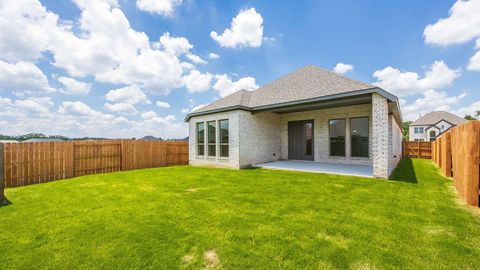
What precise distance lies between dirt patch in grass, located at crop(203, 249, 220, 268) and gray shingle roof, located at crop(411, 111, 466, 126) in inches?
2035

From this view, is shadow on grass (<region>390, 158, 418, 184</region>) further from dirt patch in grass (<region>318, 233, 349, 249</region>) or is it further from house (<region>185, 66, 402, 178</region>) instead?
dirt patch in grass (<region>318, 233, 349, 249</region>)

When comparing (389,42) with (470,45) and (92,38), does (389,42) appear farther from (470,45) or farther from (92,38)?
(92,38)

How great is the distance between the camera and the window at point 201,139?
12.3 m

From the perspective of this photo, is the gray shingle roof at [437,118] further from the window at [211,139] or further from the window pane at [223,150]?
the window at [211,139]

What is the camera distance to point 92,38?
9.49 meters

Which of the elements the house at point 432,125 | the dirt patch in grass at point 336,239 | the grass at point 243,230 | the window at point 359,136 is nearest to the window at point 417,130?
the house at point 432,125

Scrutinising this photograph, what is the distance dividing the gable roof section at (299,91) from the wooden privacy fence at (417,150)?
14.8 m

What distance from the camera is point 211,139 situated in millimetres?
11867

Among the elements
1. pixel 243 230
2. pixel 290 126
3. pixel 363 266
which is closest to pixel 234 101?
pixel 290 126

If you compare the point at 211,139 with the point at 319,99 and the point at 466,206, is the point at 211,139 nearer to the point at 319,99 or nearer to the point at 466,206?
the point at 319,99

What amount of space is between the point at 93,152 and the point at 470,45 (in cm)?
2327

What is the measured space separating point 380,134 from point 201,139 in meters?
9.32

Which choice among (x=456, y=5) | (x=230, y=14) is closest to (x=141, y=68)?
(x=230, y=14)

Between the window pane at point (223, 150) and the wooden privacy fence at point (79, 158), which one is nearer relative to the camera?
the wooden privacy fence at point (79, 158)
